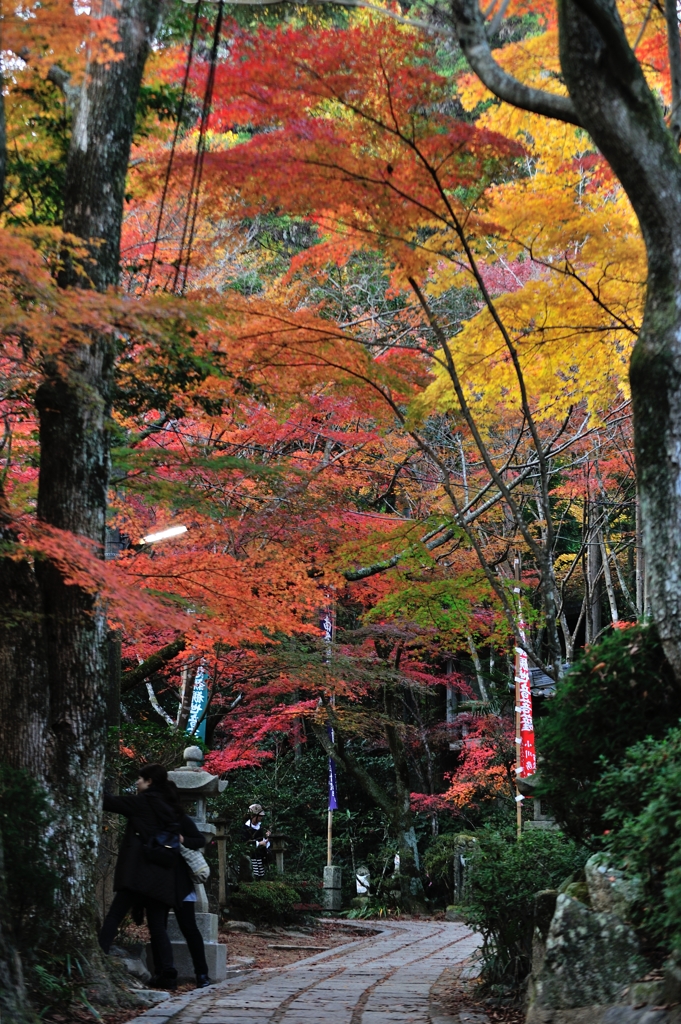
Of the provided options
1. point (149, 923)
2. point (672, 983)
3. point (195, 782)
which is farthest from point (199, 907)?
point (672, 983)

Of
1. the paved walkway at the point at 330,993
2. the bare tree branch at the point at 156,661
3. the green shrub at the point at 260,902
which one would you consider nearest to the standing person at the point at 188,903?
the paved walkway at the point at 330,993

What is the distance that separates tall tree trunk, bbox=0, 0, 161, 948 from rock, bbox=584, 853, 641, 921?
3791 mm

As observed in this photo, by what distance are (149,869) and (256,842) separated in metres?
10.9

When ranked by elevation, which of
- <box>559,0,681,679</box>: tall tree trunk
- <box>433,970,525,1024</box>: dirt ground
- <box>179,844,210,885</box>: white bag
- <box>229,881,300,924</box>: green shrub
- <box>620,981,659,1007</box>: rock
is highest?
<box>559,0,681,679</box>: tall tree trunk

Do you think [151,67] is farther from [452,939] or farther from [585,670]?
[452,939]

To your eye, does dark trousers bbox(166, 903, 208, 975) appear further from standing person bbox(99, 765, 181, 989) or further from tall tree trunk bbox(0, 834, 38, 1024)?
tall tree trunk bbox(0, 834, 38, 1024)

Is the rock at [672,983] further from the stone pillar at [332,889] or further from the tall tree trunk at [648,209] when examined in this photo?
the stone pillar at [332,889]

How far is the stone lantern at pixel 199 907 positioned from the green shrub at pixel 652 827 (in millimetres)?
4523

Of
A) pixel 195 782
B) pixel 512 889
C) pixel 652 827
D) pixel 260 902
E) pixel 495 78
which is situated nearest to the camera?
pixel 652 827

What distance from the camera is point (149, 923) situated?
23.5ft

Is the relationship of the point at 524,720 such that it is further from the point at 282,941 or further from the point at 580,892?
the point at 580,892

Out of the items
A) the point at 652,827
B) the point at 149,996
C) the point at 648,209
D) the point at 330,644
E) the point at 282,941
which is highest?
the point at 648,209

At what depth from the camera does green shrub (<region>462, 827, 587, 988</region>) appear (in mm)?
6621

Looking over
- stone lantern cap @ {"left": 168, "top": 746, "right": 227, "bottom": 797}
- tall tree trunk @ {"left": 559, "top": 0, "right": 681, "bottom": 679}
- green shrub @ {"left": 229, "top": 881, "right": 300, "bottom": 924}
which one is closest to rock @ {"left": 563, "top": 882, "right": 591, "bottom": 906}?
tall tree trunk @ {"left": 559, "top": 0, "right": 681, "bottom": 679}
